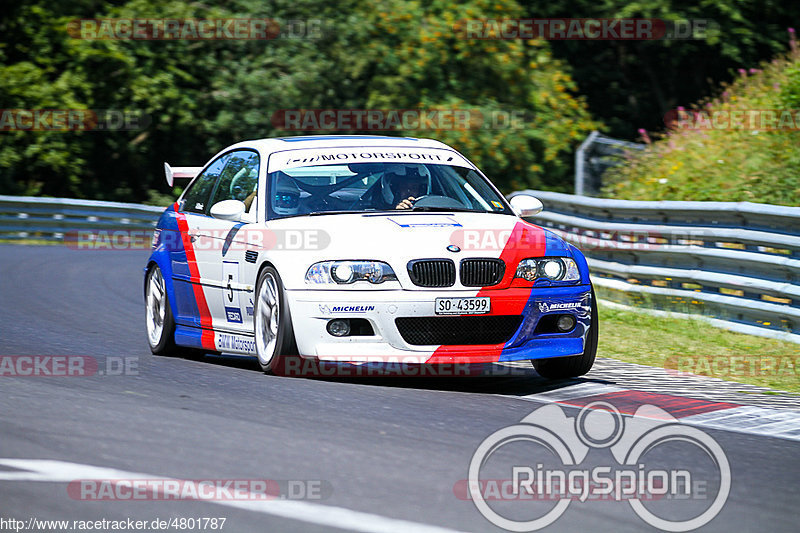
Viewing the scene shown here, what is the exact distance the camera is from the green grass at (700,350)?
9.26 m

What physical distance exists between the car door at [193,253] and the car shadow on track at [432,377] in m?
0.60

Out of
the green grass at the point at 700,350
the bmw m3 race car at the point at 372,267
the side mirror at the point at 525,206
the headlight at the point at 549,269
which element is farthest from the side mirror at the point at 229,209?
the green grass at the point at 700,350

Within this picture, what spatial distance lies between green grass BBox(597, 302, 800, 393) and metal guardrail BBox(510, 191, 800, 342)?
0.25 m

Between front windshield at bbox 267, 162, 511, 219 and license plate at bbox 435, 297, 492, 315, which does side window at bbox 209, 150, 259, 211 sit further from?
license plate at bbox 435, 297, 492, 315

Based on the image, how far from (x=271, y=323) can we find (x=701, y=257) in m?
5.23

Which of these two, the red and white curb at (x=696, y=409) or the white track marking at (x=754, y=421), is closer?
the white track marking at (x=754, y=421)

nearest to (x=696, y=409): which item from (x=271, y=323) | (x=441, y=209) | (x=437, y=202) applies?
(x=441, y=209)

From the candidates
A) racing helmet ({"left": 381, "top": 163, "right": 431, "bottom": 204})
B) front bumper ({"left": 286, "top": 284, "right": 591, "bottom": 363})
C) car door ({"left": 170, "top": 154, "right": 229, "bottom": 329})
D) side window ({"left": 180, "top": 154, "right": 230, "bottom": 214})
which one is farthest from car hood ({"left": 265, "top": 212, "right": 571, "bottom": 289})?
side window ({"left": 180, "top": 154, "right": 230, "bottom": 214})

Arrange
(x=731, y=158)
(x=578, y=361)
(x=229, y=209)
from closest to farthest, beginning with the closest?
1. (x=578, y=361)
2. (x=229, y=209)
3. (x=731, y=158)

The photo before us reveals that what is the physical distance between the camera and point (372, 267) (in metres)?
7.82

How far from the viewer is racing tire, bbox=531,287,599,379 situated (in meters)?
8.45

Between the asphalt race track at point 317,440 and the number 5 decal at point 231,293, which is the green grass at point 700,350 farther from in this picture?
the number 5 decal at point 231,293

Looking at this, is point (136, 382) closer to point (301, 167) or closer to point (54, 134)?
point (301, 167)

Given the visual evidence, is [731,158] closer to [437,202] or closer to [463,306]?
[437,202]
